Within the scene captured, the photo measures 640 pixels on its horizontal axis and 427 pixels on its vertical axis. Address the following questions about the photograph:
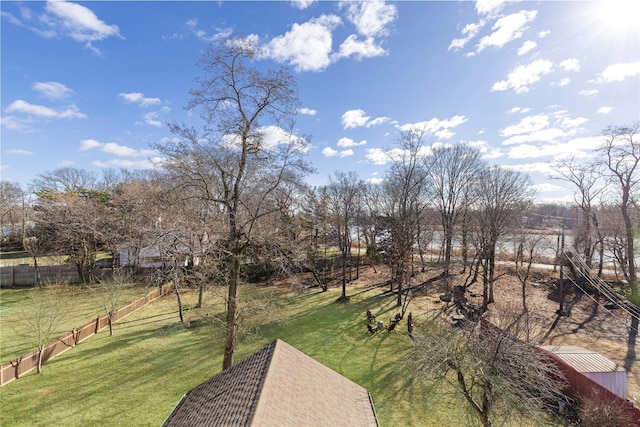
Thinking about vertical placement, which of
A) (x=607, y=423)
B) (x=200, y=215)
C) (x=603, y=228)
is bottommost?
(x=607, y=423)

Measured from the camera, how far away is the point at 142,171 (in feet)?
142

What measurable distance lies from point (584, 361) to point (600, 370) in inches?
21.9

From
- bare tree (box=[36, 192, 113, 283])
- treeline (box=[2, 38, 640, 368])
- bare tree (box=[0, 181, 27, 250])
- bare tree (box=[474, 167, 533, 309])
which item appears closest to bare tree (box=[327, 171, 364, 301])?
treeline (box=[2, 38, 640, 368])

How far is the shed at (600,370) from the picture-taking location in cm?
972

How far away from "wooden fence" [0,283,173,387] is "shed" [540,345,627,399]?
66.1 feet

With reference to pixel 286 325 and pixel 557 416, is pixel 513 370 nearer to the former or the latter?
pixel 557 416

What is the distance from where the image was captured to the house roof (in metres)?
9.95

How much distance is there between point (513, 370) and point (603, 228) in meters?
22.6

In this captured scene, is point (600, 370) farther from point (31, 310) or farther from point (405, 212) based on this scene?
point (31, 310)

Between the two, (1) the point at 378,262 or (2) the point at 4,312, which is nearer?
(2) the point at 4,312

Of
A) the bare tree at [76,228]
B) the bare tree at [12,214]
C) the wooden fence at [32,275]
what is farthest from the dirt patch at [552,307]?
the bare tree at [12,214]

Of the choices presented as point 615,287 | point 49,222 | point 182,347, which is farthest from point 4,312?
point 615,287

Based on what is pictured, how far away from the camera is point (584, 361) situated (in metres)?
10.4

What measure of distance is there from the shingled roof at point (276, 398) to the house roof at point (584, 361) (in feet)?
25.4
